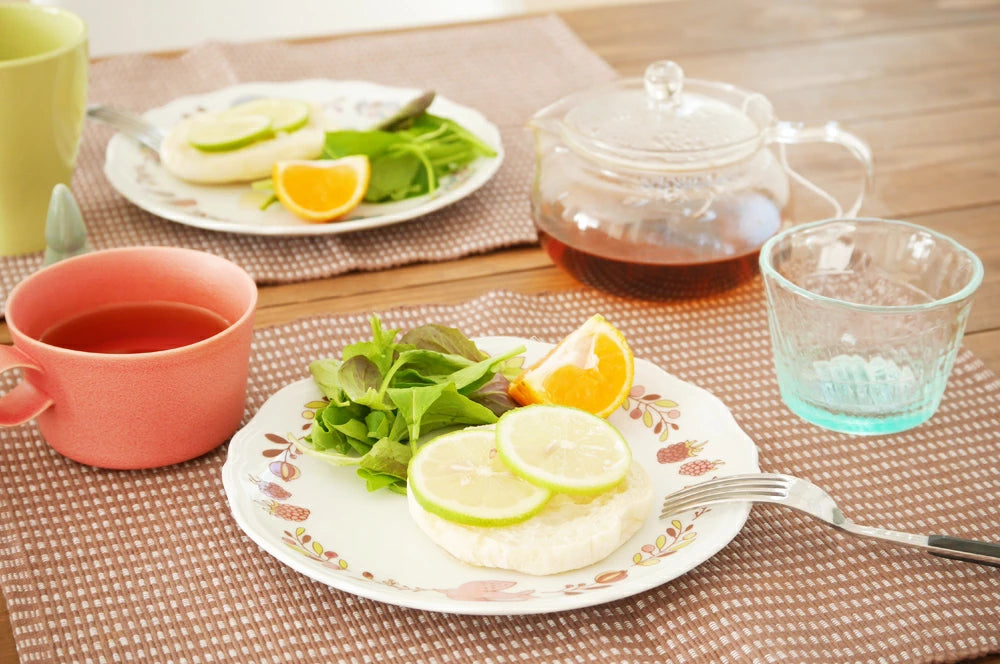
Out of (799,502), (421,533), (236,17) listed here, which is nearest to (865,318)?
(799,502)

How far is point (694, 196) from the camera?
1.12 meters

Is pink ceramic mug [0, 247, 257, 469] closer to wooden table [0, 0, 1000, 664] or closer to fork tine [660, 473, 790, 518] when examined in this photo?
wooden table [0, 0, 1000, 664]

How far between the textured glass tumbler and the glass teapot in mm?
93

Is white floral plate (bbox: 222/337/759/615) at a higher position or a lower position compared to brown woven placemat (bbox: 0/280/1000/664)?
higher

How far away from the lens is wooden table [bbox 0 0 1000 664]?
3.93 ft

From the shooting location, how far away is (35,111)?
45.2 inches

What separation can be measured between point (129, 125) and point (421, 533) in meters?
0.79

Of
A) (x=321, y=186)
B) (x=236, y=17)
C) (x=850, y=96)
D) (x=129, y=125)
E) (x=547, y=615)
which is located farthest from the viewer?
(x=236, y=17)

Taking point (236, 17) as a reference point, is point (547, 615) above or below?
above

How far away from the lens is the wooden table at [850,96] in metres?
1.20

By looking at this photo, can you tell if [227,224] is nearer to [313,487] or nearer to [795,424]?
[313,487]

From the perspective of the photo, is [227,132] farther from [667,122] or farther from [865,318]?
[865,318]

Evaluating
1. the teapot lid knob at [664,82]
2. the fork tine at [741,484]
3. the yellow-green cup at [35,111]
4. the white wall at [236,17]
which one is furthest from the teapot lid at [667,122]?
the white wall at [236,17]

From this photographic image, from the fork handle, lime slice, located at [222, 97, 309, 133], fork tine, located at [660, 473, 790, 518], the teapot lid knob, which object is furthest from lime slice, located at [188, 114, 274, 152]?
the fork handle
